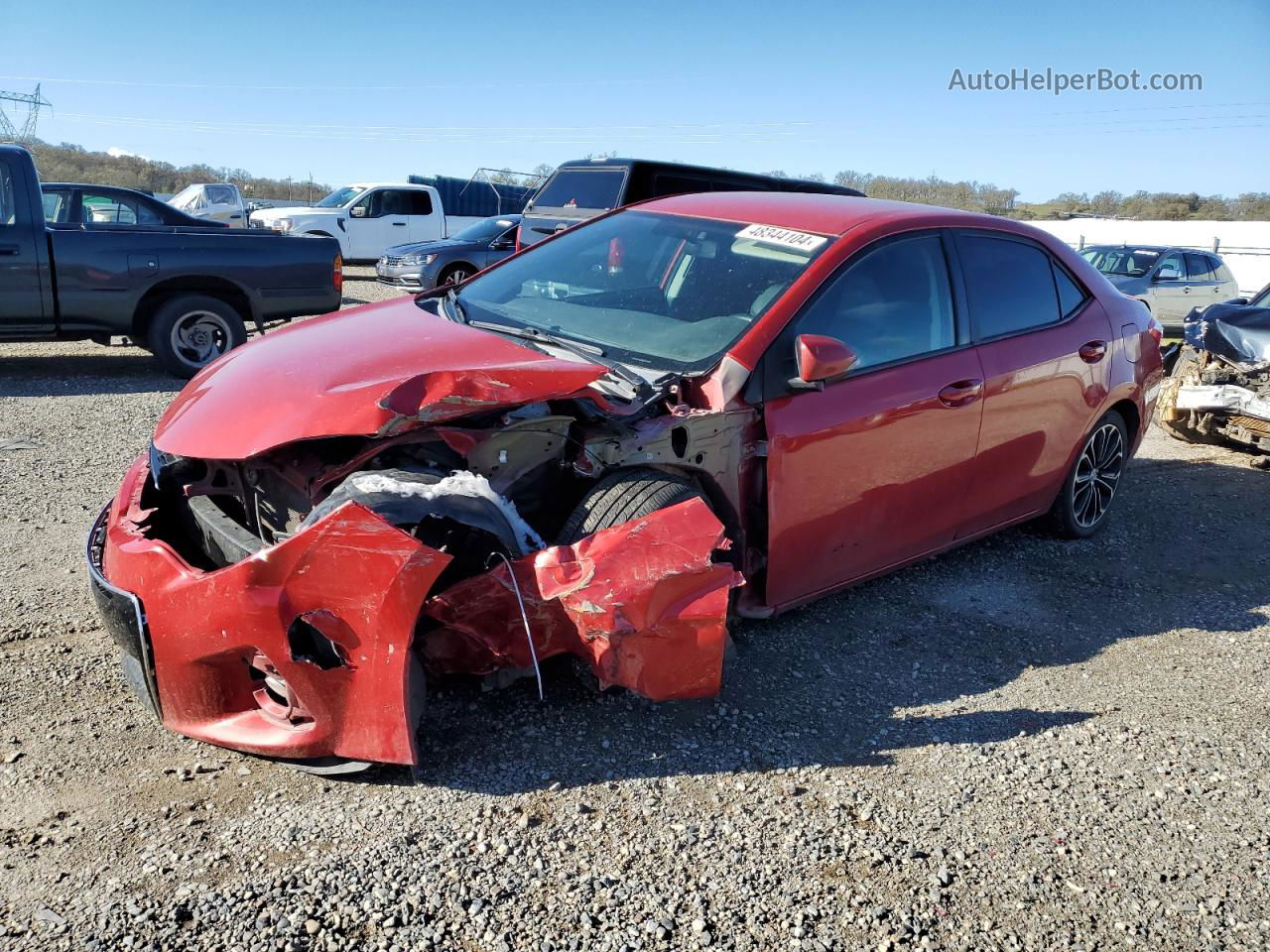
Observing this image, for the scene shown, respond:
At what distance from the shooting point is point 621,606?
9.16 ft

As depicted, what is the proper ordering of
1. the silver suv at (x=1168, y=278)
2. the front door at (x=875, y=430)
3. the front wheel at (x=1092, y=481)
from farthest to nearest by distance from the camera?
the silver suv at (x=1168, y=278) → the front wheel at (x=1092, y=481) → the front door at (x=875, y=430)

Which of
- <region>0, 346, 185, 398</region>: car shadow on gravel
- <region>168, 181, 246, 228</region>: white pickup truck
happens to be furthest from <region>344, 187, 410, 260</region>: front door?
<region>0, 346, 185, 398</region>: car shadow on gravel

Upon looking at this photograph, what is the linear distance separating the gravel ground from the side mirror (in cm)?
110

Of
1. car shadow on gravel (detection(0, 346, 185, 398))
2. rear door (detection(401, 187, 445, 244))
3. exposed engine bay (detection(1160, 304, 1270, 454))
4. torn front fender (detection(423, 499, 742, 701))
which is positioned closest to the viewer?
torn front fender (detection(423, 499, 742, 701))

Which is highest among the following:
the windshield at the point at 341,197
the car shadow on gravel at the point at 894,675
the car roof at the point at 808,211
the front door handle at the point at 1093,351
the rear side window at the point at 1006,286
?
the windshield at the point at 341,197

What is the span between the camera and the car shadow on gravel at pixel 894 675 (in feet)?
9.96

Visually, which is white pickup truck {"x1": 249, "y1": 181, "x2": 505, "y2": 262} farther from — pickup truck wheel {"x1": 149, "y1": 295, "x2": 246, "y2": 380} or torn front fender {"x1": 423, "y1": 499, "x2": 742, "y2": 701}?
torn front fender {"x1": 423, "y1": 499, "x2": 742, "y2": 701}

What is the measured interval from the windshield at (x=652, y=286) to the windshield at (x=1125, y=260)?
49.2 ft

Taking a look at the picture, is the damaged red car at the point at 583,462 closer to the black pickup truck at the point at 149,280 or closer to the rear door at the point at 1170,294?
the black pickup truck at the point at 149,280

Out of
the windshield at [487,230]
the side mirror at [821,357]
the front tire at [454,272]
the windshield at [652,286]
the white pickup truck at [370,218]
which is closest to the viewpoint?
the side mirror at [821,357]

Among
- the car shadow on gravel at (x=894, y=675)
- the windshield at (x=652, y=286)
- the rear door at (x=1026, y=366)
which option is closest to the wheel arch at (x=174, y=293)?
the windshield at (x=652, y=286)

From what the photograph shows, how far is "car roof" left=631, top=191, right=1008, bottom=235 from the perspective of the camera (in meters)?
3.98

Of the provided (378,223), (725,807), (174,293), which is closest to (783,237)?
(725,807)

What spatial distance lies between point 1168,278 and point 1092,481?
13730mm
